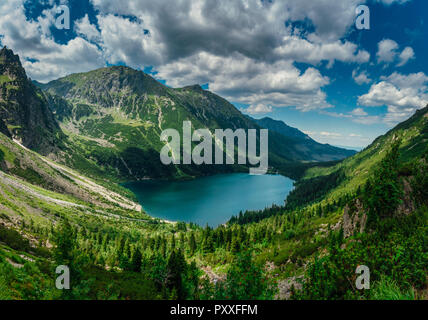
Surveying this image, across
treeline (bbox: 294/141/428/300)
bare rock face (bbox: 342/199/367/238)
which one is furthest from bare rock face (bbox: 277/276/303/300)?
bare rock face (bbox: 342/199/367/238)

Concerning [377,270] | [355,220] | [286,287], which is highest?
[355,220]

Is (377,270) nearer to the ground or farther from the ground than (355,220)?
nearer to the ground

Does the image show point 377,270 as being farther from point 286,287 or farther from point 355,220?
point 355,220

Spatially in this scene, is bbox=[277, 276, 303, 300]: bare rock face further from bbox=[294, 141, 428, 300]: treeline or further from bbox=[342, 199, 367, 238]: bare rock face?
bbox=[342, 199, 367, 238]: bare rock face

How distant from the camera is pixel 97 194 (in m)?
187

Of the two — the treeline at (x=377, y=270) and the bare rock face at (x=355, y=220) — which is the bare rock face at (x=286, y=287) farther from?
the bare rock face at (x=355, y=220)

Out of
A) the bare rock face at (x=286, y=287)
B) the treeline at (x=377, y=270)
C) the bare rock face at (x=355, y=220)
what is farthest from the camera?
the bare rock face at (x=355, y=220)

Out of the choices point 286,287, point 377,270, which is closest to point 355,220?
point 286,287

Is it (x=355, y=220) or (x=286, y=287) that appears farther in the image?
(x=355, y=220)

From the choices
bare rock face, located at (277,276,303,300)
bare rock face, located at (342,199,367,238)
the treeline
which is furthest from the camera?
bare rock face, located at (342,199,367,238)

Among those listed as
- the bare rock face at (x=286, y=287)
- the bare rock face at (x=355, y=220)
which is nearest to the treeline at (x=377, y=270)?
the bare rock face at (x=286, y=287)

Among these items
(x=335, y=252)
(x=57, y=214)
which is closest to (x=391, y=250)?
(x=335, y=252)

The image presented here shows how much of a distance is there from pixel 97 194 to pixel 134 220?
6032 centimetres
